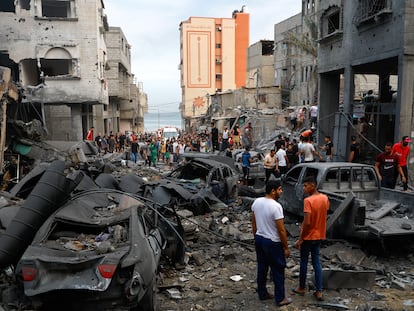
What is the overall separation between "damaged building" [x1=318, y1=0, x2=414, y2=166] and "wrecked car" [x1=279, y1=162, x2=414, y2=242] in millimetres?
4741

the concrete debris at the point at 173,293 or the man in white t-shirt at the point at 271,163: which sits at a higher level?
the man in white t-shirt at the point at 271,163

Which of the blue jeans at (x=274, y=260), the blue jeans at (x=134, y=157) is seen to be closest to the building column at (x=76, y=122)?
the blue jeans at (x=134, y=157)

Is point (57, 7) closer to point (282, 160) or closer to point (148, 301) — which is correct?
point (282, 160)

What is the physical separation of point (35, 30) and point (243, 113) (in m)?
16.0

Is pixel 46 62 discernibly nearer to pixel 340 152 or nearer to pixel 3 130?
pixel 3 130

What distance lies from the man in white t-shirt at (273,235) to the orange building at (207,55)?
56.2m

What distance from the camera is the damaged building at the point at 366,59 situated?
12523mm

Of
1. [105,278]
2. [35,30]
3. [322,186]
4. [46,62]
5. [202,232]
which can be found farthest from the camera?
[46,62]

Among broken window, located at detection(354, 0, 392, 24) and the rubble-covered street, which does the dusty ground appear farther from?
broken window, located at detection(354, 0, 392, 24)

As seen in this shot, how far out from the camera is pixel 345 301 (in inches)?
216

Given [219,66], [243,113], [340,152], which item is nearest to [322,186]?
[340,152]

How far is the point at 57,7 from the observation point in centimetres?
2644

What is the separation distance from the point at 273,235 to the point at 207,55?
60.8m

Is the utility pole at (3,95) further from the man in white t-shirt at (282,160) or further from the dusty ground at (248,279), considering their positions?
the man in white t-shirt at (282,160)
